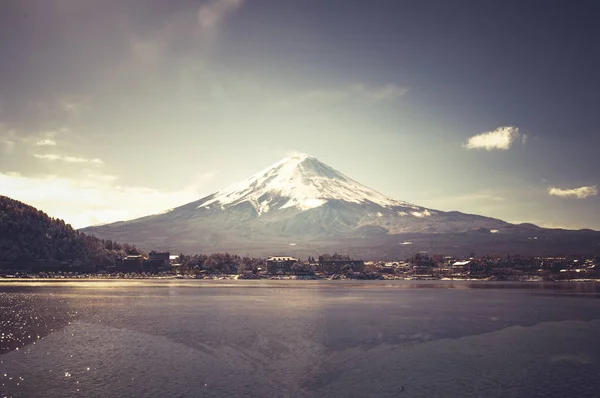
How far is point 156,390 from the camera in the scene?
130ft

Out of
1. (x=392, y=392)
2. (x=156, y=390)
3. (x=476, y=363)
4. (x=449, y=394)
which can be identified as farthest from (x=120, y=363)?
(x=476, y=363)

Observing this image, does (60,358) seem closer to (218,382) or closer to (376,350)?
(218,382)

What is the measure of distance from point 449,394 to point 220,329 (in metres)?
40.4

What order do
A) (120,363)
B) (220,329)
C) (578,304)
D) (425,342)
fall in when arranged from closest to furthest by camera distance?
(120,363)
(425,342)
(220,329)
(578,304)

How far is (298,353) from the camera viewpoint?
55.0 m

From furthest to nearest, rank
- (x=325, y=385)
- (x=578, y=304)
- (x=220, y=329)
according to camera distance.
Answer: (x=578, y=304), (x=220, y=329), (x=325, y=385)

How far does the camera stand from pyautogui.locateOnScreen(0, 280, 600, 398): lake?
40.8 meters

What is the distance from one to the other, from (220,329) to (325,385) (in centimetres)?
3345

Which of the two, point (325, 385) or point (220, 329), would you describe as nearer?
point (325, 385)

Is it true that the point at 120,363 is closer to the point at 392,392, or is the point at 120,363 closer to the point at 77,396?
the point at 77,396

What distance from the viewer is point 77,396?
37469mm

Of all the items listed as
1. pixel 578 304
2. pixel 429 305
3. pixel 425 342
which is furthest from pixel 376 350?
pixel 578 304

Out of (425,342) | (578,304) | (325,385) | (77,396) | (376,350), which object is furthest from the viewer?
(578,304)

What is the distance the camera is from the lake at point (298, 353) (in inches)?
1607
